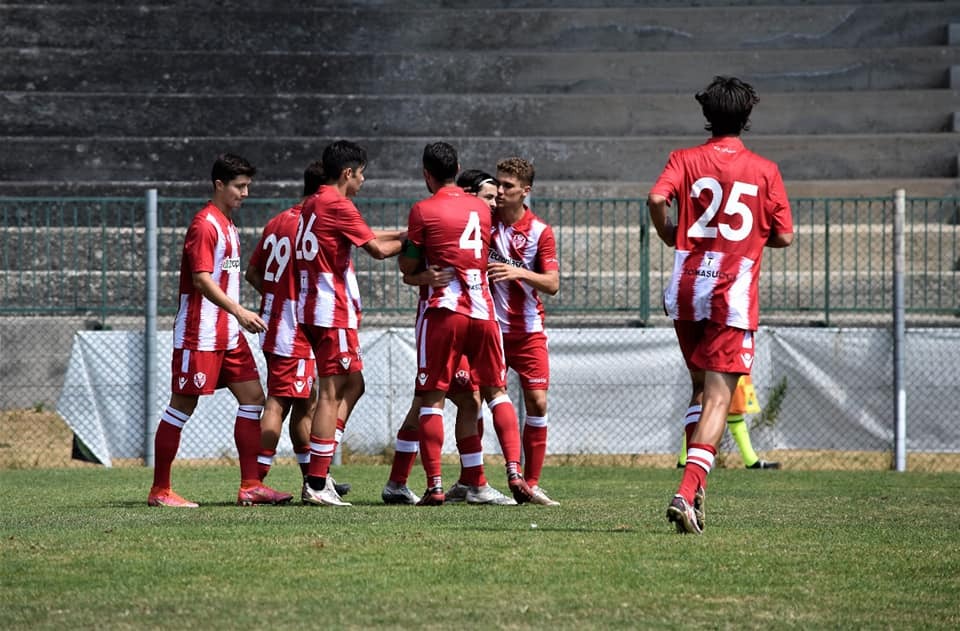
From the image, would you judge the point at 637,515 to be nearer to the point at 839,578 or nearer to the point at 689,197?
the point at 689,197

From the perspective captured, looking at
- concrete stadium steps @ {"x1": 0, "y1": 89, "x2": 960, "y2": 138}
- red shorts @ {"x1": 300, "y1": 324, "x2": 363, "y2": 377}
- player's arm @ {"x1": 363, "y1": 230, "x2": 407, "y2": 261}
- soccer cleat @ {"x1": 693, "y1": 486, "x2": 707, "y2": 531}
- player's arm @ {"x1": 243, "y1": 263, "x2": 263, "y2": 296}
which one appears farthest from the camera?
concrete stadium steps @ {"x1": 0, "y1": 89, "x2": 960, "y2": 138}

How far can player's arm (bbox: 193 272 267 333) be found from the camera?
370 inches

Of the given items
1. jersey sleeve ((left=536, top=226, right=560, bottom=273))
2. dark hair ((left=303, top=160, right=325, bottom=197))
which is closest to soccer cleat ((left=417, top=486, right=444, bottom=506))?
jersey sleeve ((left=536, top=226, right=560, bottom=273))

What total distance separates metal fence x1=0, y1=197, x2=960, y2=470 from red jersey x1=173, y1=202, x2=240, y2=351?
17.5ft

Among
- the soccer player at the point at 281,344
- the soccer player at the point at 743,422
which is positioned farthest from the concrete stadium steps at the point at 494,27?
the soccer player at the point at 281,344

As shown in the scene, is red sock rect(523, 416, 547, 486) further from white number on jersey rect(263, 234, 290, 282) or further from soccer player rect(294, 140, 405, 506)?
white number on jersey rect(263, 234, 290, 282)

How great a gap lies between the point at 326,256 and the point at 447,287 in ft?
2.82

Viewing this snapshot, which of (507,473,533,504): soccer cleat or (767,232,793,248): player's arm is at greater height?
(767,232,793,248): player's arm

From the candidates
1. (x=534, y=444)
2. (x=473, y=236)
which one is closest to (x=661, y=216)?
(x=473, y=236)

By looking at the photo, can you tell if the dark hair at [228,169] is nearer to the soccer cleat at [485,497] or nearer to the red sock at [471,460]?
the red sock at [471,460]

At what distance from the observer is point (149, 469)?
46.8 feet

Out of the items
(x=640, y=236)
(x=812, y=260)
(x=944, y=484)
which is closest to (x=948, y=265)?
(x=812, y=260)

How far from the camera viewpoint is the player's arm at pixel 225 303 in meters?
9.39

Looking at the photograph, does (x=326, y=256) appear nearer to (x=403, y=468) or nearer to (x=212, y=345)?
(x=212, y=345)
